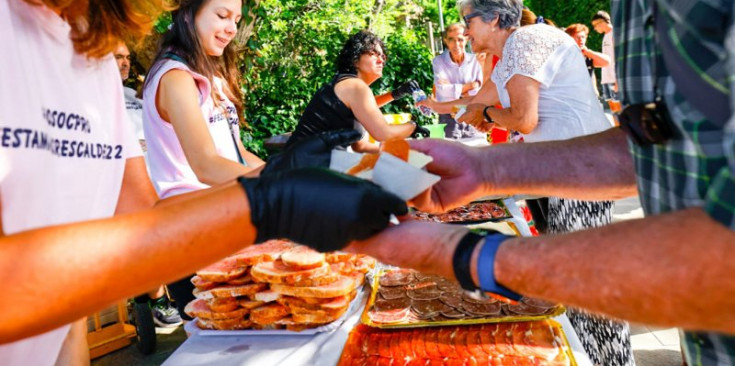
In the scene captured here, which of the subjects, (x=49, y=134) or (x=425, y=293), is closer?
(x=49, y=134)

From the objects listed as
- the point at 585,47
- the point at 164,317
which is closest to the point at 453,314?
the point at 164,317

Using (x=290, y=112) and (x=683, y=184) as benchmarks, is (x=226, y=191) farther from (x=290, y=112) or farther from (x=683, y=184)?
(x=290, y=112)

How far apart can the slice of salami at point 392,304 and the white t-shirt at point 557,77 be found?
73.1 inches

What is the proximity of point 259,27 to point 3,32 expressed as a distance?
5.96 meters

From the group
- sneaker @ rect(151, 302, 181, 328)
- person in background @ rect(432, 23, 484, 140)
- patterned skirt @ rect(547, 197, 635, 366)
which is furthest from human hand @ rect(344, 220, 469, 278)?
person in background @ rect(432, 23, 484, 140)

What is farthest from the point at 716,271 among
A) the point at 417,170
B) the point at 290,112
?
the point at 290,112

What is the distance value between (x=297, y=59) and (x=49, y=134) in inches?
325

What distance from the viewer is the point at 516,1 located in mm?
3988

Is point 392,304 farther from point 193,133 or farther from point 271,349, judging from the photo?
point 193,133

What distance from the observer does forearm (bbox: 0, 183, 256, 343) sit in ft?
2.92

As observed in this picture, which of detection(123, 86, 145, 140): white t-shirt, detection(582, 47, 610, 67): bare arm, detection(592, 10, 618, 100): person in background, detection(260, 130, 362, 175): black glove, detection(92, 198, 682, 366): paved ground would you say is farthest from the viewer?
detection(592, 10, 618, 100): person in background

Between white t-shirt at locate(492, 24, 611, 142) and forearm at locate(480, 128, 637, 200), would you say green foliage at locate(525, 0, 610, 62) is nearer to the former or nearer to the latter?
white t-shirt at locate(492, 24, 611, 142)

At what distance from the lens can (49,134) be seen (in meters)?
1.19

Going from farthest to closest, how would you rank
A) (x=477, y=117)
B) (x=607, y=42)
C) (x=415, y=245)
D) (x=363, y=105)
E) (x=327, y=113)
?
(x=607, y=42)
(x=327, y=113)
(x=363, y=105)
(x=477, y=117)
(x=415, y=245)
